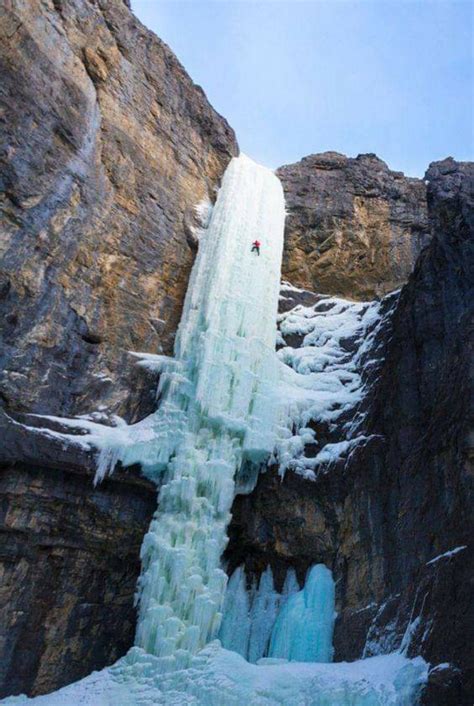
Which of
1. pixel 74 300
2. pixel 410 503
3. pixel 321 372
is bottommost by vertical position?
pixel 410 503

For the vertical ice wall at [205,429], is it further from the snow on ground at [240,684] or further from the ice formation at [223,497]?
the snow on ground at [240,684]

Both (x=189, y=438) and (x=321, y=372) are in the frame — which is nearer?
(x=189, y=438)

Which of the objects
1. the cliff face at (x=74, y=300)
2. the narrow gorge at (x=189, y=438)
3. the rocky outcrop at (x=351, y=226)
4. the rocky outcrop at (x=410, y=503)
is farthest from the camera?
the rocky outcrop at (x=351, y=226)

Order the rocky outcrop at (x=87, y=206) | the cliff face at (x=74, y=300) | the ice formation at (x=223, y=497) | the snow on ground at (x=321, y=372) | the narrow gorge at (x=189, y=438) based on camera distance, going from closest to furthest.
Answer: the ice formation at (x=223, y=497) → the narrow gorge at (x=189, y=438) → the cliff face at (x=74, y=300) → the rocky outcrop at (x=87, y=206) → the snow on ground at (x=321, y=372)

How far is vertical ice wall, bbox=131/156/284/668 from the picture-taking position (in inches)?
479

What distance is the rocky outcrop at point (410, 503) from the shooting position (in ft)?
30.1

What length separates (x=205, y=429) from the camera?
14109mm

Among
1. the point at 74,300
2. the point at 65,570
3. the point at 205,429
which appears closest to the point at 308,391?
the point at 205,429

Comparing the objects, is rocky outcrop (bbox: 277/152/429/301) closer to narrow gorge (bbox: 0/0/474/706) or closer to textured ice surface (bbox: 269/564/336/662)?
narrow gorge (bbox: 0/0/474/706)

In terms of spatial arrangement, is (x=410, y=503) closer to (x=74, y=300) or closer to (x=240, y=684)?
(x=240, y=684)

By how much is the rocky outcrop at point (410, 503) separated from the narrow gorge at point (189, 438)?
0.04 meters

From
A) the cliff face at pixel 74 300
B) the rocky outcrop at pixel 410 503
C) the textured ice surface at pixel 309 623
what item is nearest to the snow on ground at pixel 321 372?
the rocky outcrop at pixel 410 503

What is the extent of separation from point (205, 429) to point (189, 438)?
420mm

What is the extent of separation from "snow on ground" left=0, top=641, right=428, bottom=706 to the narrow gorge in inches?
1.5
